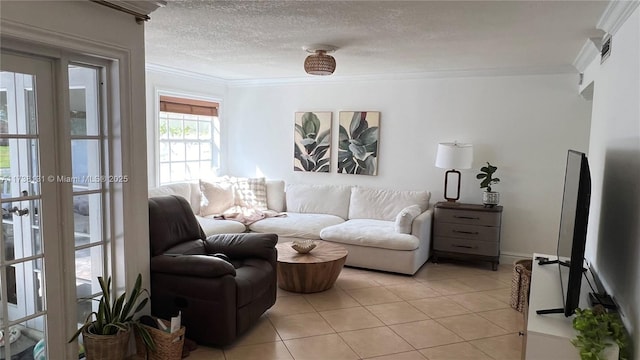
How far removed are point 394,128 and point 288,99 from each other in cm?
159

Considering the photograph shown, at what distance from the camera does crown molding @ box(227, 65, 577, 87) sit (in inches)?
191

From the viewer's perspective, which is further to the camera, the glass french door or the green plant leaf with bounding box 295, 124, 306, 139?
the green plant leaf with bounding box 295, 124, 306, 139

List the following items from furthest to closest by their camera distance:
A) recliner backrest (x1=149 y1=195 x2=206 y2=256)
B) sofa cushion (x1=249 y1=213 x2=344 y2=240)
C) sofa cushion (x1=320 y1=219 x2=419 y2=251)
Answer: sofa cushion (x1=249 y1=213 x2=344 y2=240), sofa cushion (x1=320 y1=219 x2=419 y2=251), recliner backrest (x1=149 y1=195 x2=206 y2=256)

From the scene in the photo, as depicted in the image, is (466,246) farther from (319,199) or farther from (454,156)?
(319,199)

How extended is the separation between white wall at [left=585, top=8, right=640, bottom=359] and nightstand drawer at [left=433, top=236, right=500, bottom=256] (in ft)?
5.54

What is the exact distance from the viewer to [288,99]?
6215mm

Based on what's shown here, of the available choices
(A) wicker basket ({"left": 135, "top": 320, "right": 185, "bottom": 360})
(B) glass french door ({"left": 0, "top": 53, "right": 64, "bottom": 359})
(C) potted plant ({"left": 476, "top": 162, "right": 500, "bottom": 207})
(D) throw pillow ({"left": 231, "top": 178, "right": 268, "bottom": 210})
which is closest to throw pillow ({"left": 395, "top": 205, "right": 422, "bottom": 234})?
(C) potted plant ({"left": 476, "top": 162, "right": 500, "bottom": 207})

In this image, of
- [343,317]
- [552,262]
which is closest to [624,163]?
[552,262]

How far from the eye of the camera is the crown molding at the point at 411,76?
4.84 meters

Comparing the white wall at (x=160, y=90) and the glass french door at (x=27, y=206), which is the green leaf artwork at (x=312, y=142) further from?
the glass french door at (x=27, y=206)

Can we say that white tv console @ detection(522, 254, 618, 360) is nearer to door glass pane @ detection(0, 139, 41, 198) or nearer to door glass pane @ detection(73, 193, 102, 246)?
door glass pane @ detection(73, 193, 102, 246)

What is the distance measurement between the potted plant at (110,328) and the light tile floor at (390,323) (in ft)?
1.52

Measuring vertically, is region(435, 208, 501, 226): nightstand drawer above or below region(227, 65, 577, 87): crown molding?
below

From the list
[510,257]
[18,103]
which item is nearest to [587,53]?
[510,257]
